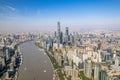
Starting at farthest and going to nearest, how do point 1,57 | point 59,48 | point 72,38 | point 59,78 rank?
point 72,38 < point 59,48 < point 1,57 < point 59,78

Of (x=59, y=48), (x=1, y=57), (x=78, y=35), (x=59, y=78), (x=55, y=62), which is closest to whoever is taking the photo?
(x=59, y=78)

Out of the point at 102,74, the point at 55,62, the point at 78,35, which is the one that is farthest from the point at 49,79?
the point at 78,35

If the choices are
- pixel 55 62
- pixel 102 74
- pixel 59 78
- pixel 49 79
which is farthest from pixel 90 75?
pixel 55 62

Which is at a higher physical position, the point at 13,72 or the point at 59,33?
the point at 59,33

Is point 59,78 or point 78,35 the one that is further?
point 78,35

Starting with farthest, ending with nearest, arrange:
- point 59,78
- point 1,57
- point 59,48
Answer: point 59,48 < point 1,57 < point 59,78

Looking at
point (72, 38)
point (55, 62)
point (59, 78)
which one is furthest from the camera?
point (72, 38)

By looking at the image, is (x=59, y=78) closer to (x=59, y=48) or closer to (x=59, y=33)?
(x=59, y=48)

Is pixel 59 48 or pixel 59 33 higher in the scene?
pixel 59 33

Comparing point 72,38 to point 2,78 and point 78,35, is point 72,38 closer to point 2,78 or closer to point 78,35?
point 78,35
